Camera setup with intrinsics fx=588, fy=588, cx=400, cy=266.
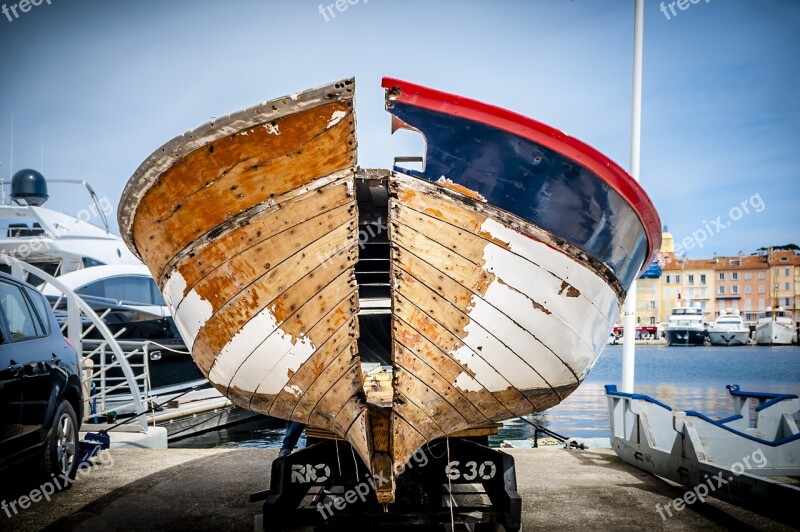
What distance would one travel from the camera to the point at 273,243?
311 centimetres

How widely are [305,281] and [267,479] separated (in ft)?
12.6

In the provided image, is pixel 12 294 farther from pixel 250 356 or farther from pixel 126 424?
pixel 126 424

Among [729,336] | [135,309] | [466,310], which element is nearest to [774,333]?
[729,336]

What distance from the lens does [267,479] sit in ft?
20.3

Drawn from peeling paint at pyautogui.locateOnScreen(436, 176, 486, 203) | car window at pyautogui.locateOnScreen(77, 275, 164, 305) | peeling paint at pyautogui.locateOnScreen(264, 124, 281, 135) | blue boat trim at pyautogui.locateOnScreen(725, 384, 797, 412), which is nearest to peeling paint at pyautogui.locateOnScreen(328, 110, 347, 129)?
peeling paint at pyautogui.locateOnScreen(264, 124, 281, 135)

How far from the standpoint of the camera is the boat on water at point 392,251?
9.96ft

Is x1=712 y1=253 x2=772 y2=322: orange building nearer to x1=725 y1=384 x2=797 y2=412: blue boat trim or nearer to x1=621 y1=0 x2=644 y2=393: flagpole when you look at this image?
→ x1=621 y1=0 x2=644 y2=393: flagpole

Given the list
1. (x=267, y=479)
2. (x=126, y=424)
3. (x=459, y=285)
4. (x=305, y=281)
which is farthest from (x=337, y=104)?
(x=126, y=424)

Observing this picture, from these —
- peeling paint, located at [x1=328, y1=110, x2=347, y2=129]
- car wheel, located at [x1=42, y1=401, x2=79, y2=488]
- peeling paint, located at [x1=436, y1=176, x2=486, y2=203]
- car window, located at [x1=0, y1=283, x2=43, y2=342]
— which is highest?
peeling paint, located at [x1=328, y1=110, x2=347, y2=129]

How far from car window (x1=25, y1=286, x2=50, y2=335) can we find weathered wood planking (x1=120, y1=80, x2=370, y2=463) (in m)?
2.65

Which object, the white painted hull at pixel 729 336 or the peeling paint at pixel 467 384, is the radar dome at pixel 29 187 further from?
the white painted hull at pixel 729 336

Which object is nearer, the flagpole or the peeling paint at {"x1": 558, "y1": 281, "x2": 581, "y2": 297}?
the peeling paint at {"x1": 558, "y1": 281, "x2": 581, "y2": 297}

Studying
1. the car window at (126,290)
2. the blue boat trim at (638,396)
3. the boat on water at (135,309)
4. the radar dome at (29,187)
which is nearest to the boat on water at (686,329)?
the boat on water at (135,309)

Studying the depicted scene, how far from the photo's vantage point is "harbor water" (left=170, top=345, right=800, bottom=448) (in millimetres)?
15031
